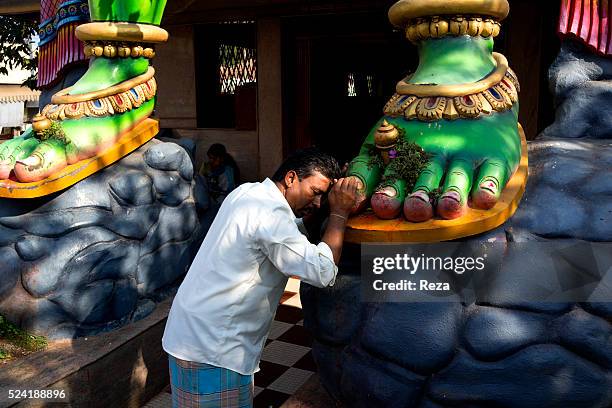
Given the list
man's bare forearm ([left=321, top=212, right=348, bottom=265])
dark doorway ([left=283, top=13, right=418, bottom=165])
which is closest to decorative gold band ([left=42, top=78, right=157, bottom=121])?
man's bare forearm ([left=321, top=212, right=348, bottom=265])

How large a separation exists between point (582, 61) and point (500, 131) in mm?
935

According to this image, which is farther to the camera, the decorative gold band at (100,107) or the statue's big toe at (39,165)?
the decorative gold band at (100,107)

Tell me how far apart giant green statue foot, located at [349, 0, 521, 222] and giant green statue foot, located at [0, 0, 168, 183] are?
168 centimetres

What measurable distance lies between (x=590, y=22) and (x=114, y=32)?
2400 millimetres

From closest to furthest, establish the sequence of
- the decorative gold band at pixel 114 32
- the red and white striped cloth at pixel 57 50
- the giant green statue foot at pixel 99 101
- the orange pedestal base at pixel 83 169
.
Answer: the orange pedestal base at pixel 83 169 → the giant green statue foot at pixel 99 101 → the decorative gold band at pixel 114 32 → the red and white striped cloth at pixel 57 50

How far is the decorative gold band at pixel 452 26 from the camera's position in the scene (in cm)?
207

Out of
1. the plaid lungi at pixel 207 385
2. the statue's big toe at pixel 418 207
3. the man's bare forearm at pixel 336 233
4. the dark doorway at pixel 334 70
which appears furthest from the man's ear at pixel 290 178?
the dark doorway at pixel 334 70

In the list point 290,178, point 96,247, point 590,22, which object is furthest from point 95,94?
point 590,22

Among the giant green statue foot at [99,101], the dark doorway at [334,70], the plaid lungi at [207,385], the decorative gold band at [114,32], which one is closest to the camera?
the plaid lungi at [207,385]

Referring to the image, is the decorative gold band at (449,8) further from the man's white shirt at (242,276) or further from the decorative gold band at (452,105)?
the man's white shirt at (242,276)

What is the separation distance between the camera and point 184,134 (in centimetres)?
780

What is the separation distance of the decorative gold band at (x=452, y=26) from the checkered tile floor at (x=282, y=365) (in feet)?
5.32

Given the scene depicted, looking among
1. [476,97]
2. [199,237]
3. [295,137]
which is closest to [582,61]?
[476,97]

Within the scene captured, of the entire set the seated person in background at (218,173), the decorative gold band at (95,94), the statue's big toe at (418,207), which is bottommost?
the seated person in background at (218,173)
